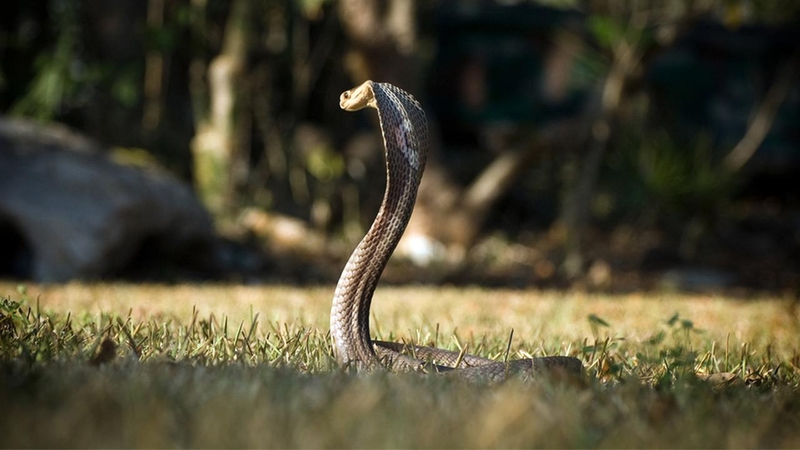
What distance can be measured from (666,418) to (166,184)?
6.41 metres

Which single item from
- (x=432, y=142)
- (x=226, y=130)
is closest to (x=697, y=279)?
(x=432, y=142)

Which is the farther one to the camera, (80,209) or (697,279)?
(697,279)

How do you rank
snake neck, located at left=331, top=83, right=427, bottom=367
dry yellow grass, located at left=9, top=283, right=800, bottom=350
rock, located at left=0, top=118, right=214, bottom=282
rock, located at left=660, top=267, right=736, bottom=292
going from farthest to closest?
rock, located at left=660, top=267, right=736, bottom=292 → rock, located at left=0, top=118, right=214, bottom=282 → dry yellow grass, located at left=9, top=283, right=800, bottom=350 → snake neck, located at left=331, top=83, right=427, bottom=367

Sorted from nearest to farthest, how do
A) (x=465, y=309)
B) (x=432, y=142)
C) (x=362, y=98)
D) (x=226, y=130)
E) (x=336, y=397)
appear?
(x=336, y=397) → (x=362, y=98) → (x=465, y=309) → (x=432, y=142) → (x=226, y=130)

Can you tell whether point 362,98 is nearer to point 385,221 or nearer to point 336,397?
point 385,221

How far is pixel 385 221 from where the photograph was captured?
2.70 m

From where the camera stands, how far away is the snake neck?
8.46 feet

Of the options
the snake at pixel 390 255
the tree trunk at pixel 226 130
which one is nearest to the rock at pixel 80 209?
the tree trunk at pixel 226 130

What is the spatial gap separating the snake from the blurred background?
4708mm

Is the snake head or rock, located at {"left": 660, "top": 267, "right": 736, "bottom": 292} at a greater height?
the snake head

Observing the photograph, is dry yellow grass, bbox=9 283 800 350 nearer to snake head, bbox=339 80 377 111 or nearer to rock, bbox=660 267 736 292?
snake head, bbox=339 80 377 111

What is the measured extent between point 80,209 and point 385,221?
5.04m

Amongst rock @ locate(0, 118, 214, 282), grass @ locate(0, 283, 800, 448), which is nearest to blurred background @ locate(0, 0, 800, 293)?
rock @ locate(0, 118, 214, 282)

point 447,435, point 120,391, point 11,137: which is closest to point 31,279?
point 11,137
